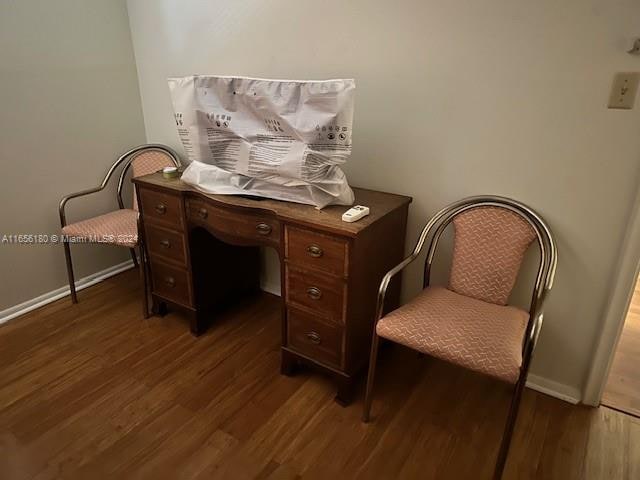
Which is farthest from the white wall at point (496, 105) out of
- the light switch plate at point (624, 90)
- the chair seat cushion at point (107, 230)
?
the chair seat cushion at point (107, 230)

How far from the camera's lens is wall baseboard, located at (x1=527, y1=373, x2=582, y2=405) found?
5.56 ft

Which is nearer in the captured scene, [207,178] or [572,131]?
[572,131]

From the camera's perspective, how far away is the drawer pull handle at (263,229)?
1653mm

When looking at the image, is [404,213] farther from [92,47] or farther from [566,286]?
[92,47]

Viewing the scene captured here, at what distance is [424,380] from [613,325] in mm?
729

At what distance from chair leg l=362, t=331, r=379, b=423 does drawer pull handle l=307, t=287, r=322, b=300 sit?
0.83 ft

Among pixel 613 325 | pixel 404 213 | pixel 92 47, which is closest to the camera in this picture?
pixel 613 325

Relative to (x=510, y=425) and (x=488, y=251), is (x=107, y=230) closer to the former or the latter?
(x=488, y=251)

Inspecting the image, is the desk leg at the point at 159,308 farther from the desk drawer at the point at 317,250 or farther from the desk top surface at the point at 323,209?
the desk drawer at the point at 317,250

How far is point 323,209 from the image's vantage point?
158 centimetres

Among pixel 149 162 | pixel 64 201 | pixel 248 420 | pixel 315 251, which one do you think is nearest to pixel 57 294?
pixel 64 201

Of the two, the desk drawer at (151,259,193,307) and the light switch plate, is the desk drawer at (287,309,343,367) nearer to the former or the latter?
the desk drawer at (151,259,193,307)

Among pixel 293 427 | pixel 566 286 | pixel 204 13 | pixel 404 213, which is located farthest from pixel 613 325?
pixel 204 13

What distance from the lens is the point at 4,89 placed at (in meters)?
1.99
